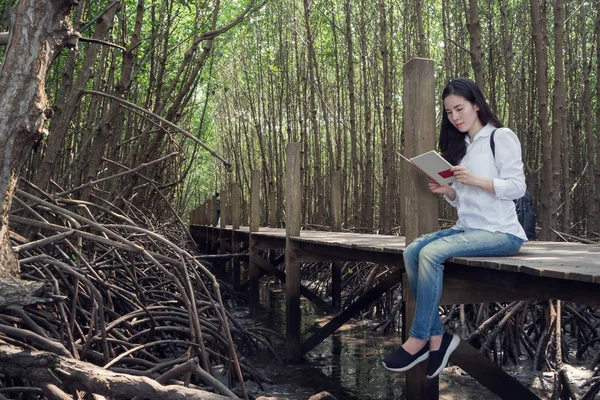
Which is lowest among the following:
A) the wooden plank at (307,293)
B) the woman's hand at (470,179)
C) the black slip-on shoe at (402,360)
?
the wooden plank at (307,293)

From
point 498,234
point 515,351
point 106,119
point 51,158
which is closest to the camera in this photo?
point 498,234

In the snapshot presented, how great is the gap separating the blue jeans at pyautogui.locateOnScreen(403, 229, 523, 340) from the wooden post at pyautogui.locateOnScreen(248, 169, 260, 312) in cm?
462

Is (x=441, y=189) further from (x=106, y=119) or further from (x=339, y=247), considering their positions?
(x=106, y=119)

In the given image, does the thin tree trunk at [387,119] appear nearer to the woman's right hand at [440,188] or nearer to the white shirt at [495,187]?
the woman's right hand at [440,188]

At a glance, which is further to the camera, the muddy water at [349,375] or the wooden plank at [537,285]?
the muddy water at [349,375]

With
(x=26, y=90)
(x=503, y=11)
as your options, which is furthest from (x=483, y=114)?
(x=503, y=11)

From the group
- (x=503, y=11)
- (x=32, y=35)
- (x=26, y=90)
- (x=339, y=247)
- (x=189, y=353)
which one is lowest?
(x=189, y=353)

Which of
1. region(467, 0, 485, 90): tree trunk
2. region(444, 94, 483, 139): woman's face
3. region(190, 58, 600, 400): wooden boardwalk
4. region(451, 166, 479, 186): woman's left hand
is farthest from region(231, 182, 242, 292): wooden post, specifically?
region(451, 166, 479, 186): woman's left hand

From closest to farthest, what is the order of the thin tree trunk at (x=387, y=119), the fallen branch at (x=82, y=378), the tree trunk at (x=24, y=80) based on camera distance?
1. the tree trunk at (x=24, y=80)
2. the fallen branch at (x=82, y=378)
3. the thin tree trunk at (x=387, y=119)

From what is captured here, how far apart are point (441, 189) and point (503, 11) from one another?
16.6 feet

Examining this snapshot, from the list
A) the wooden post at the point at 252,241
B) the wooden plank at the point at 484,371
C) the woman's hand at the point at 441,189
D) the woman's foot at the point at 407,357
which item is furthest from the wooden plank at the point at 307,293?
the woman's foot at the point at 407,357

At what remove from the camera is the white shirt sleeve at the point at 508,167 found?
2596 mm

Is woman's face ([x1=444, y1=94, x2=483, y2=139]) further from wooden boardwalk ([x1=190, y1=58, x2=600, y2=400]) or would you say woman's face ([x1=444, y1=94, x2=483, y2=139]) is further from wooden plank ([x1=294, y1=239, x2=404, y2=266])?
wooden plank ([x1=294, y1=239, x2=404, y2=266])

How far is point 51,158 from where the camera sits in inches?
137
